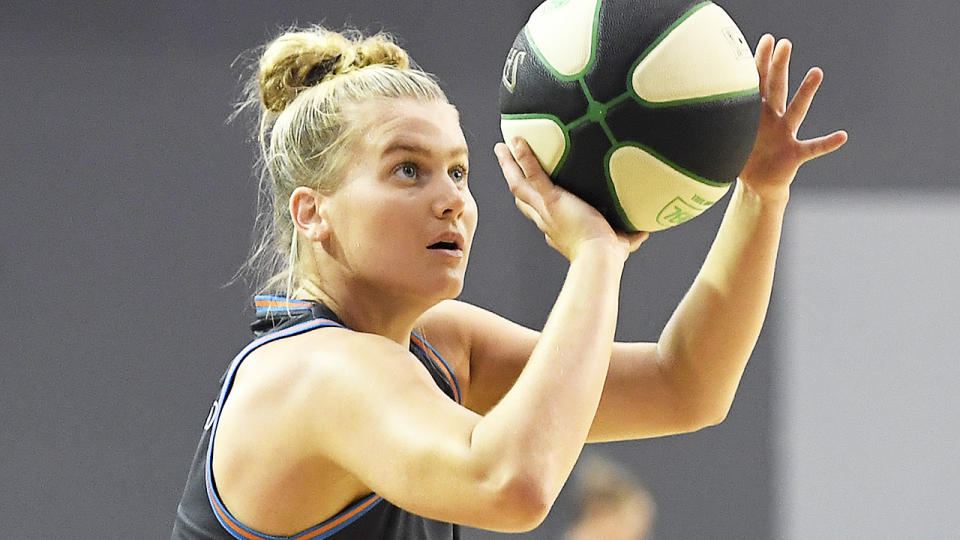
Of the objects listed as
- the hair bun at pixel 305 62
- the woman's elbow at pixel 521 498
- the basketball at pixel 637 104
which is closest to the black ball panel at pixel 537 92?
the basketball at pixel 637 104

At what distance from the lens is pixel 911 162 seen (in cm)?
430

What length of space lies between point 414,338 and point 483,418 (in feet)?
1.67

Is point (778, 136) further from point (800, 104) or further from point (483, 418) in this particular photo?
point (483, 418)

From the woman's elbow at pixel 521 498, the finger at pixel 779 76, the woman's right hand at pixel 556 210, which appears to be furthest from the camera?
the finger at pixel 779 76

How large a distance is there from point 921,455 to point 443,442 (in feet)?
10.6

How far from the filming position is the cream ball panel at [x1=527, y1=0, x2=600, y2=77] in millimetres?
1515

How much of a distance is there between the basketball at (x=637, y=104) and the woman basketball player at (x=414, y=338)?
0.05 metres

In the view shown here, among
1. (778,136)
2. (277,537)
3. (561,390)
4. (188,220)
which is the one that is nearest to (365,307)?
(277,537)

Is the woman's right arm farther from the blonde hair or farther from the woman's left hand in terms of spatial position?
the woman's left hand

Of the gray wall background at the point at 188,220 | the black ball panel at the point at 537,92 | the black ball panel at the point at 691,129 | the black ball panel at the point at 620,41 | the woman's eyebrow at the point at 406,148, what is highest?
the black ball panel at the point at 620,41

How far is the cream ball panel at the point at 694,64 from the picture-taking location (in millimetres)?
1494

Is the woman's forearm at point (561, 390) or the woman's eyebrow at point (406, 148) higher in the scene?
the woman's eyebrow at point (406, 148)

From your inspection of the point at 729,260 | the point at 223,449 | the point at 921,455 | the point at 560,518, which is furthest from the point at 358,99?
the point at 921,455

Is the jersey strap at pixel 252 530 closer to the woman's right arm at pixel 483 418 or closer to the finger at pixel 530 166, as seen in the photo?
the woman's right arm at pixel 483 418
